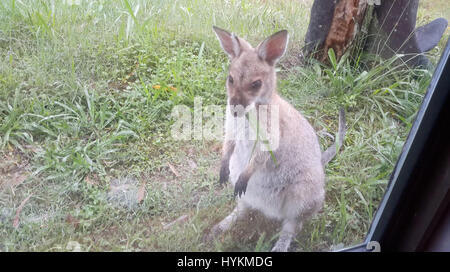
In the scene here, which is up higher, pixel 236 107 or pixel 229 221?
pixel 236 107

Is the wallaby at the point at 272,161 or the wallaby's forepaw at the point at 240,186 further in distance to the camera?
the wallaby's forepaw at the point at 240,186

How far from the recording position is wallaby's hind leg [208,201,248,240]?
1799mm

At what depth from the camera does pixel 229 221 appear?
185 cm

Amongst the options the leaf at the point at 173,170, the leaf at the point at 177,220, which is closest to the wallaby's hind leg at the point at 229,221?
the leaf at the point at 177,220

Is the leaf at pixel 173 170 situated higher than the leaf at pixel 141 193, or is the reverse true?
the leaf at pixel 173 170

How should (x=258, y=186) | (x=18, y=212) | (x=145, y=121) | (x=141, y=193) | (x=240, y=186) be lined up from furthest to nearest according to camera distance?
1. (x=258, y=186)
2. (x=240, y=186)
3. (x=145, y=121)
4. (x=141, y=193)
5. (x=18, y=212)

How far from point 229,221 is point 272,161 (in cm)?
40

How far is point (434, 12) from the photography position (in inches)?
74.3

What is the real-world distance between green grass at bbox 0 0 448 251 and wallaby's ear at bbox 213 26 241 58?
0.06m

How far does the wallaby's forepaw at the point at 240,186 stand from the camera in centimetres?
195

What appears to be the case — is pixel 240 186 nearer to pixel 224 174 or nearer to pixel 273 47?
pixel 224 174

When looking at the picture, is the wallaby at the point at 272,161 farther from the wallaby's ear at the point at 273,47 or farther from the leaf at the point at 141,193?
the leaf at the point at 141,193

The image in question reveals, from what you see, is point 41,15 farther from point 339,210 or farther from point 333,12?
point 339,210

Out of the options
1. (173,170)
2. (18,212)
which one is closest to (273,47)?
(173,170)
